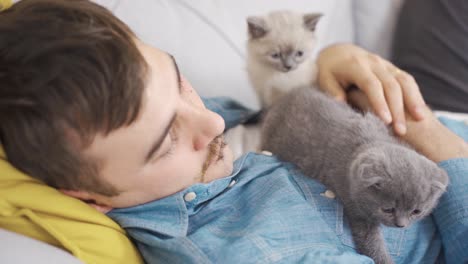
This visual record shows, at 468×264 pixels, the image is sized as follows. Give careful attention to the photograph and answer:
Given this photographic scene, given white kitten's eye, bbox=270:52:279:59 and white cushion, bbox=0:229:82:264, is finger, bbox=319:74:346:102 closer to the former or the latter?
white kitten's eye, bbox=270:52:279:59

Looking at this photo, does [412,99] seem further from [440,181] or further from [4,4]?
[4,4]

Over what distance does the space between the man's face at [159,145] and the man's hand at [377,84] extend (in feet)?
1.66

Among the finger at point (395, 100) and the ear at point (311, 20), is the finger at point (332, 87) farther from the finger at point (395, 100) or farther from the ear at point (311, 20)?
the ear at point (311, 20)

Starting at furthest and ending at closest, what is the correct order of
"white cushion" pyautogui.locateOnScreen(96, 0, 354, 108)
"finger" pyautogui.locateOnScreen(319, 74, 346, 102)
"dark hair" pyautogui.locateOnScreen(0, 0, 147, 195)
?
"white cushion" pyautogui.locateOnScreen(96, 0, 354, 108) → "finger" pyautogui.locateOnScreen(319, 74, 346, 102) → "dark hair" pyautogui.locateOnScreen(0, 0, 147, 195)

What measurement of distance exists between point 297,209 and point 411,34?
42.4 inches

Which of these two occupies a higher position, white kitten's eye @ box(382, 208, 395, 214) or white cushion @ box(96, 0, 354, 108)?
white cushion @ box(96, 0, 354, 108)

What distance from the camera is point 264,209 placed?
0.81 m

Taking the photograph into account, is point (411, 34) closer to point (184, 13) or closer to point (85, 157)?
point (184, 13)

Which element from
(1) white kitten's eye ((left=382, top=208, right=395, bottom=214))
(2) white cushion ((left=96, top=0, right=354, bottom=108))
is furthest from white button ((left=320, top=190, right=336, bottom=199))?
(2) white cushion ((left=96, top=0, right=354, bottom=108))

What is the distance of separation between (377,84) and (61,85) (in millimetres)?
803

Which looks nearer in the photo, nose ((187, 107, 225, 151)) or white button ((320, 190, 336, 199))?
nose ((187, 107, 225, 151))

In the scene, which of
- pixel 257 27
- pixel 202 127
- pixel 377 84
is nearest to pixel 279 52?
pixel 257 27

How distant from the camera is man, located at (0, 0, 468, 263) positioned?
0.62m

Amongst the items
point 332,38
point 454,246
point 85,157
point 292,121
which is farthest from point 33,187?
point 332,38
